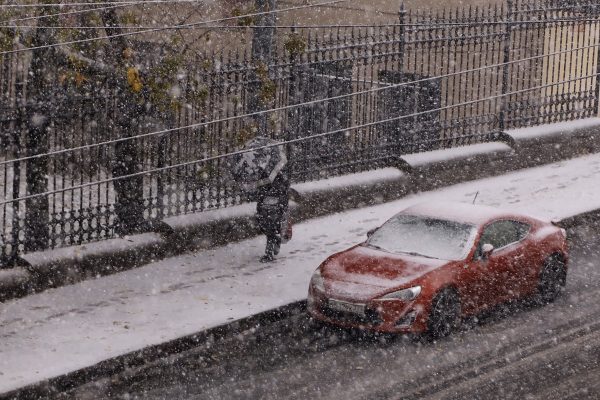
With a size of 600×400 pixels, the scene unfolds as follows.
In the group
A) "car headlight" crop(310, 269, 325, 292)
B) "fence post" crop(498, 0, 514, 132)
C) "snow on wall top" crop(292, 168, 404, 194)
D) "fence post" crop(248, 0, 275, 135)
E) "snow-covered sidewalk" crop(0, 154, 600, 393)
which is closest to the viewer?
"snow-covered sidewalk" crop(0, 154, 600, 393)

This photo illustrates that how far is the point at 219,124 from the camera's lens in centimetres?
1662

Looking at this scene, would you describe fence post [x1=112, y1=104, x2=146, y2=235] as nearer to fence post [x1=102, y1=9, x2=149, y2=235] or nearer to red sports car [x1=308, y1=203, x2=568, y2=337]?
fence post [x1=102, y1=9, x2=149, y2=235]

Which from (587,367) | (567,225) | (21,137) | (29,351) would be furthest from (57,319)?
(567,225)

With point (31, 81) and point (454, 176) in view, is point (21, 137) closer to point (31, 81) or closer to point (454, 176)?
point (31, 81)

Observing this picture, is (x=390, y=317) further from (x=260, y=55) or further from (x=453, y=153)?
(x=453, y=153)

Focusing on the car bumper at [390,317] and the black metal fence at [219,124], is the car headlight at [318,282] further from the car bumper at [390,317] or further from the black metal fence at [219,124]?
the black metal fence at [219,124]

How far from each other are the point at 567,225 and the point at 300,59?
179 inches

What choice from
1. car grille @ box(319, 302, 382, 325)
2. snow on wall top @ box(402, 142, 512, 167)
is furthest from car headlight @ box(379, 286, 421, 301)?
snow on wall top @ box(402, 142, 512, 167)

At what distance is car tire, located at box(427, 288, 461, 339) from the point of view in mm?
12836

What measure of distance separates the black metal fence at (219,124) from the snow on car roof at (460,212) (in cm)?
113

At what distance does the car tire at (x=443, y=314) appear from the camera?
12836 mm

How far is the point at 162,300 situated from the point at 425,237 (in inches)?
119

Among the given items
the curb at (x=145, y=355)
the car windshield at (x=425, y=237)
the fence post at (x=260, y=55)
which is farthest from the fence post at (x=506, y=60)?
the curb at (x=145, y=355)

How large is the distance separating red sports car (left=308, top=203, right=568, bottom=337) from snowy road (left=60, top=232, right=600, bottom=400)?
0.90 ft
